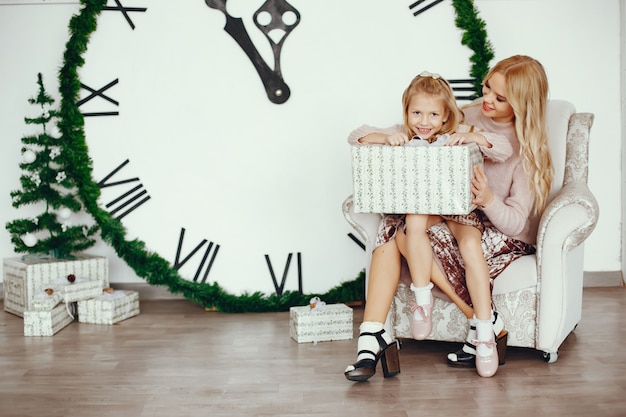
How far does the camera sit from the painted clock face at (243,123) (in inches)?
130

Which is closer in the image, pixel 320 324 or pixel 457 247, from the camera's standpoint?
pixel 457 247

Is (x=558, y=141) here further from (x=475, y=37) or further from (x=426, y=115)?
(x=475, y=37)

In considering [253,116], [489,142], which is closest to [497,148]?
[489,142]

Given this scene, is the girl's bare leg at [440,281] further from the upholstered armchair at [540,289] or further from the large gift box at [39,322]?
the large gift box at [39,322]

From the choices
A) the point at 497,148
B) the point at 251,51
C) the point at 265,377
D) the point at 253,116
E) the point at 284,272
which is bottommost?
the point at 265,377

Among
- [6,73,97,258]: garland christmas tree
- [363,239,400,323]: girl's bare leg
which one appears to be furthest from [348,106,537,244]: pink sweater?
[6,73,97,258]: garland christmas tree

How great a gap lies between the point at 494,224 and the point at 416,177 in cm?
35

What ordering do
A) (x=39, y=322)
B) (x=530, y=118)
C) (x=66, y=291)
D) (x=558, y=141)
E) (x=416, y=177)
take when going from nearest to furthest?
(x=416, y=177) < (x=530, y=118) < (x=558, y=141) < (x=39, y=322) < (x=66, y=291)

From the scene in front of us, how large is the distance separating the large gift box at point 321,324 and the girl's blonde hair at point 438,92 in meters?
0.74

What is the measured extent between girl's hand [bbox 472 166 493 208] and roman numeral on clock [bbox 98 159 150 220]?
161 centimetres

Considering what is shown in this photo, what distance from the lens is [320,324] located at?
2.73 metres

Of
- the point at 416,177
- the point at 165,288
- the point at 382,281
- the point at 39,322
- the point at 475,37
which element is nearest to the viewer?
the point at 416,177

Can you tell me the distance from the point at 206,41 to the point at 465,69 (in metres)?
1.12

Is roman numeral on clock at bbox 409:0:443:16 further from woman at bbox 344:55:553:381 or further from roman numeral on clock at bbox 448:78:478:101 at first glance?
woman at bbox 344:55:553:381
